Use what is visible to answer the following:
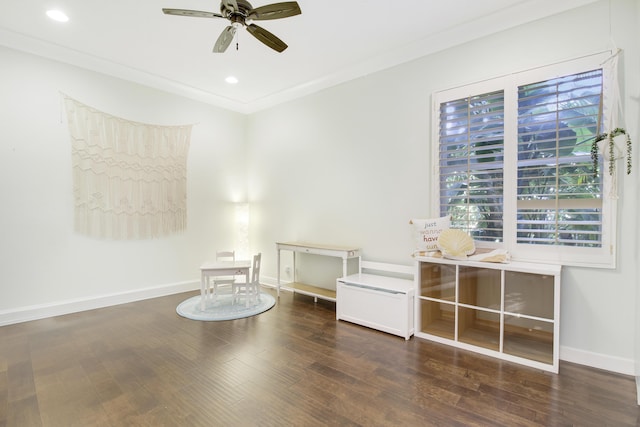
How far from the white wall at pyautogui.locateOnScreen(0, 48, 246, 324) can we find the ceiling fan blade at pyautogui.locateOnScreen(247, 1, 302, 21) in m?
2.82

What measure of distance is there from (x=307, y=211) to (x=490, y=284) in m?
2.69

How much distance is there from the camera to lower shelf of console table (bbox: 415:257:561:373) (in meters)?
2.45

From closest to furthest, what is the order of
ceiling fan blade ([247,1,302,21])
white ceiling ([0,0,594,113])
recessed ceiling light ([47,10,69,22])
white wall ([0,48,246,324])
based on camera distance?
1. ceiling fan blade ([247,1,302,21])
2. white ceiling ([0,0,594,113])
3. recessed ceiling light ([47,10,69,22])
4. white wall ([0,48,246,324])

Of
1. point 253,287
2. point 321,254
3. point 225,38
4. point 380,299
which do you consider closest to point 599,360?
point 380,299

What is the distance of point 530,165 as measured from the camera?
9.02 feet

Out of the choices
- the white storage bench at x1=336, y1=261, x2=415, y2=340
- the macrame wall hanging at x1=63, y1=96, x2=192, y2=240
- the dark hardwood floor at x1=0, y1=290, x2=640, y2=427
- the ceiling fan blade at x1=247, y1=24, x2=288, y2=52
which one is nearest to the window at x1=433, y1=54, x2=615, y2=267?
the white storage bench at x1=336, y1=261, x2=415, y2=340

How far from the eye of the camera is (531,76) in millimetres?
2750

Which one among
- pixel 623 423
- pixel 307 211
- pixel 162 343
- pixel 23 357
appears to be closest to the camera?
pixel 623 423

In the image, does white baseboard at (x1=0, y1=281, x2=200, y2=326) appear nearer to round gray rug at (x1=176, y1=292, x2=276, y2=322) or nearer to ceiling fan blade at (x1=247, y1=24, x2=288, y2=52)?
round gray rug at (x1=176, y1=292, x2=276, y2=322)

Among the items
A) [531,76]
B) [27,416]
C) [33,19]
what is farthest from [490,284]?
[33,19]

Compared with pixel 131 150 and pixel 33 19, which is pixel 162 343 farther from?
pixel 33 19

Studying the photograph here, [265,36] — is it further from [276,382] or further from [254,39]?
[276,382]

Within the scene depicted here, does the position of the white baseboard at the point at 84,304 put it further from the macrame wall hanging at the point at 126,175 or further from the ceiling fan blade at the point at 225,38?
the ceiling fan blade at the point at 225,38

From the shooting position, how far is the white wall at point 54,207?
3.38m
